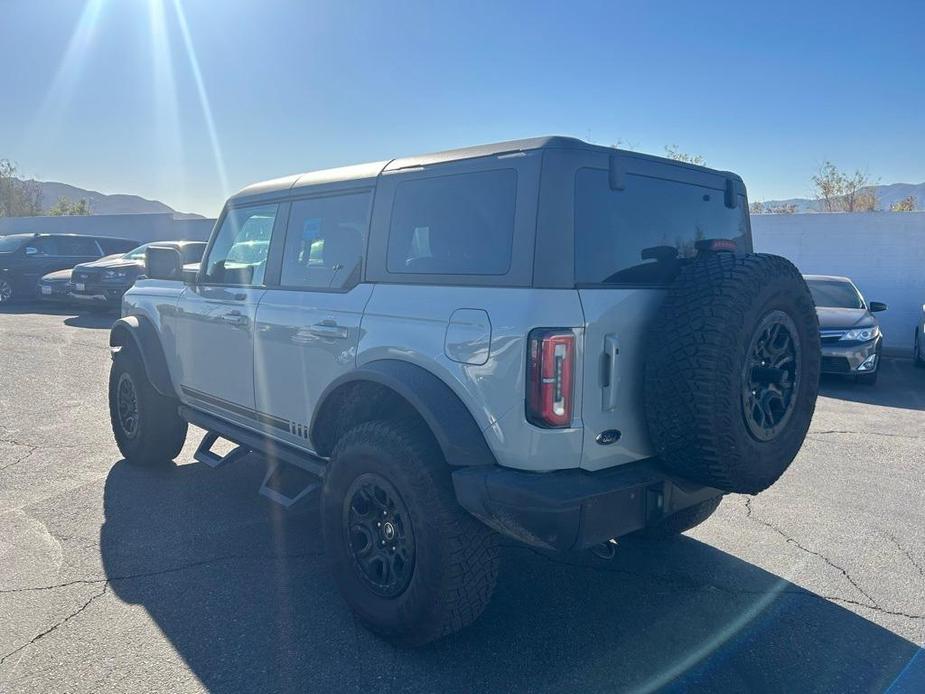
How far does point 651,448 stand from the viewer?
2.97 m

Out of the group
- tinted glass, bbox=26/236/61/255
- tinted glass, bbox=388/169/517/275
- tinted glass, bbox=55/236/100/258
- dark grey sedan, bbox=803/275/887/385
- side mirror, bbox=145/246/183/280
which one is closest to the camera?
tinted glass, bbox=388/169/517/275

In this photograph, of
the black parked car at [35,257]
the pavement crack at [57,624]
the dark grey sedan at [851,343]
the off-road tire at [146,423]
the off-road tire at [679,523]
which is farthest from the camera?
the black parked car at [35,257]

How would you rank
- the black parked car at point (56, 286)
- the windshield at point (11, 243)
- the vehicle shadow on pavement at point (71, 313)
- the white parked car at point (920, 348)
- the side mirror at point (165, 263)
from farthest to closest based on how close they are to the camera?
the windshield at point (11, 243), the black parked car at point (56, 286), the vehicle shadow on pavement at point (71, 313), the white parked car at point (920, 348), the side mirror at point (165, 263)

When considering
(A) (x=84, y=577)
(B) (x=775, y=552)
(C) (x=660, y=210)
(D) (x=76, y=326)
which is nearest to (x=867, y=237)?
(B) (x=775, y=552)

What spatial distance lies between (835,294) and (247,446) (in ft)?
30.0

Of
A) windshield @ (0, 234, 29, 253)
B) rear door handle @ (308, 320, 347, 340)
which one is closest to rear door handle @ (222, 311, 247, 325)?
rear door handle @ (308, 320, 347, 340)

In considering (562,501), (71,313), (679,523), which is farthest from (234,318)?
(71,313)

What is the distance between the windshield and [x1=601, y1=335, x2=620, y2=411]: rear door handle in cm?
1842

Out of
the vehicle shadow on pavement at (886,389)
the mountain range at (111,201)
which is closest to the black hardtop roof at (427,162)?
the vehicle shadow on pavement at (886,389)

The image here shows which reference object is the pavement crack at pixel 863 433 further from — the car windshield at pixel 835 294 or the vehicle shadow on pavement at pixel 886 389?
the car windshield at pixel 835 294

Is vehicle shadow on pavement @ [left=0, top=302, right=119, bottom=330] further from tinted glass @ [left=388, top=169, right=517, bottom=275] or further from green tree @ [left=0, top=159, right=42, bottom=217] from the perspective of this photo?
green tree @ [left=0, top=159, right=42, bottom=217]

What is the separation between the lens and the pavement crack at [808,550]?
358 centimetres

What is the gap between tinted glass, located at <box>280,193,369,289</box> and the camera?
3.59 metres

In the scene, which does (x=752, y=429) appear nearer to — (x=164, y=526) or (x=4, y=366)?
(x=164, y=526)
